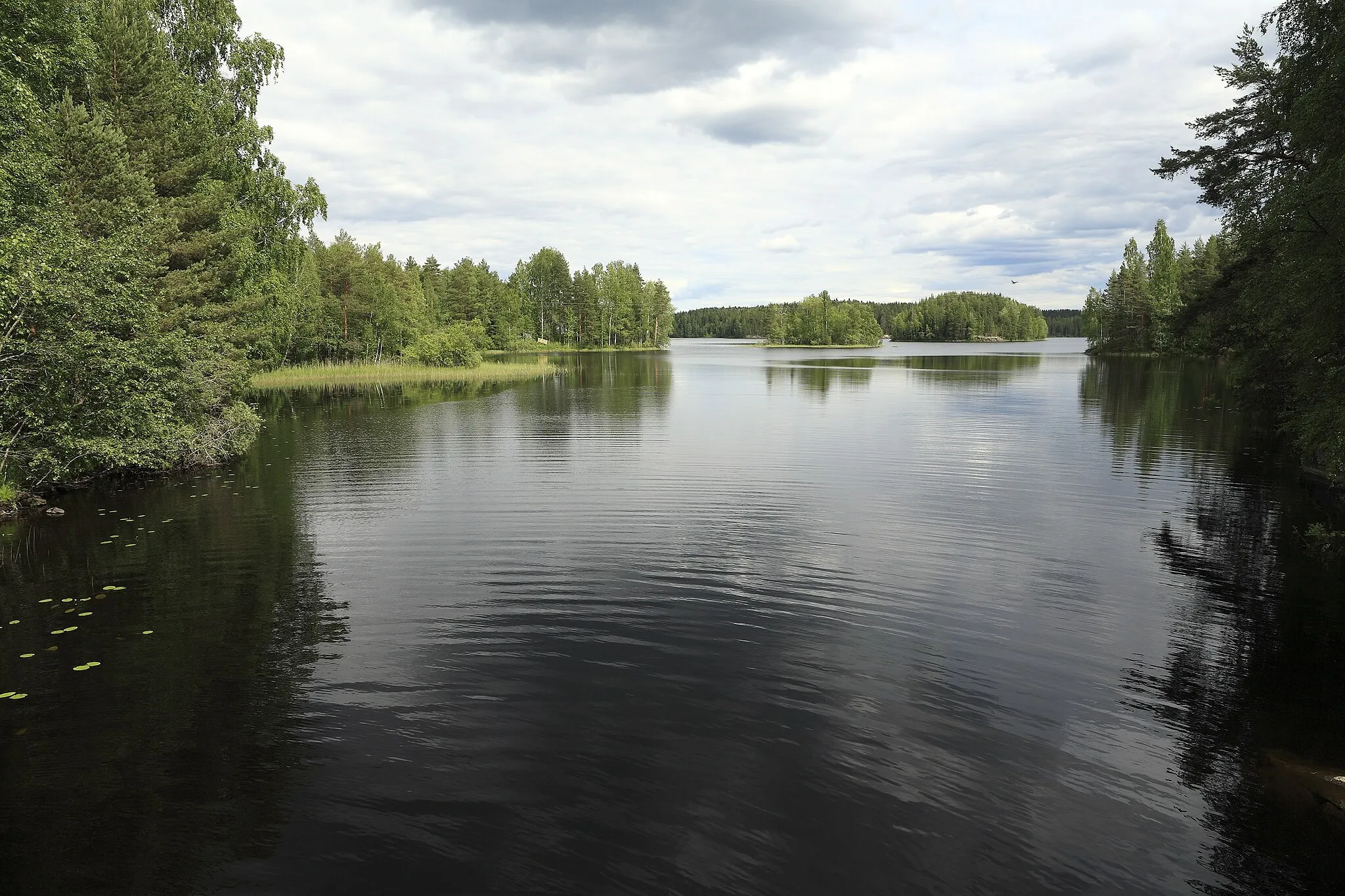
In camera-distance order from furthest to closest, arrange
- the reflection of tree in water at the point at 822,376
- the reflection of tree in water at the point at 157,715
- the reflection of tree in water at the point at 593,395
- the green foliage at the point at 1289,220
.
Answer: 1. the reflection of tree in water at the point at 822,376
2. the reflection of tree in water at the point at 593,395
3. the green foliage at the point at 1289,220
4. the reflection of tree in water at the point at 157,715

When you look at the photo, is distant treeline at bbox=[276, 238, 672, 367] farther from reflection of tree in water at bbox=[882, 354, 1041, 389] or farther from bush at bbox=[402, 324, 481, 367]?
reflection of tree in water at bbox=[882, 354, 1041, 389]

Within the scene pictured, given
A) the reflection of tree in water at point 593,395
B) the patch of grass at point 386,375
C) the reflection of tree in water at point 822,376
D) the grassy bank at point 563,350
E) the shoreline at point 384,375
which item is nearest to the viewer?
the reflection of tree in water at point 593,395

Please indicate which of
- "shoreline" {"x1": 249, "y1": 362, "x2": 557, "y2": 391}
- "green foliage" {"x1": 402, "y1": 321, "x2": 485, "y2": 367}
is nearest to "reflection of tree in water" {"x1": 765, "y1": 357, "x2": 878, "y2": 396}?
"shoreline" {"x1": 249, "y1": 362, "x2": 557, "y2": 391}

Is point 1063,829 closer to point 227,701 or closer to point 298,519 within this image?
point 227,701

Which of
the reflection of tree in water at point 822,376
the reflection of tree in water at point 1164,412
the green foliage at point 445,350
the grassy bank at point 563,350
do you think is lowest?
the reflection of tree in water at point 1164,412

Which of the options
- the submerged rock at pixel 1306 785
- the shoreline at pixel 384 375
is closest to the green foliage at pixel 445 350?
the shoreline at pixel 384 375

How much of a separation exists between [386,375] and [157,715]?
243 feet

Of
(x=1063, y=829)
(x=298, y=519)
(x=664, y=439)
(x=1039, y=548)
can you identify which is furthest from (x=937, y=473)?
(x=298, y=519)

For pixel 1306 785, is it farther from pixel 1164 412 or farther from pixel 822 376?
pixel 822 376

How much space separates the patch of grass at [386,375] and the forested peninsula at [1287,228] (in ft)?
212

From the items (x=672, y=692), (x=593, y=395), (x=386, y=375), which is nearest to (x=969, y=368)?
(x=593, y=395)

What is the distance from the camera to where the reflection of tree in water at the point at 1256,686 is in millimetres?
7828

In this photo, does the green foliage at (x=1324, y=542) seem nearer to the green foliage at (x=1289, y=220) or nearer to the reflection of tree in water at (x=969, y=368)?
the green foliage at (x=1289, y=220)

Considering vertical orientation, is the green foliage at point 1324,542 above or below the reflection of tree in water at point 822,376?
below
